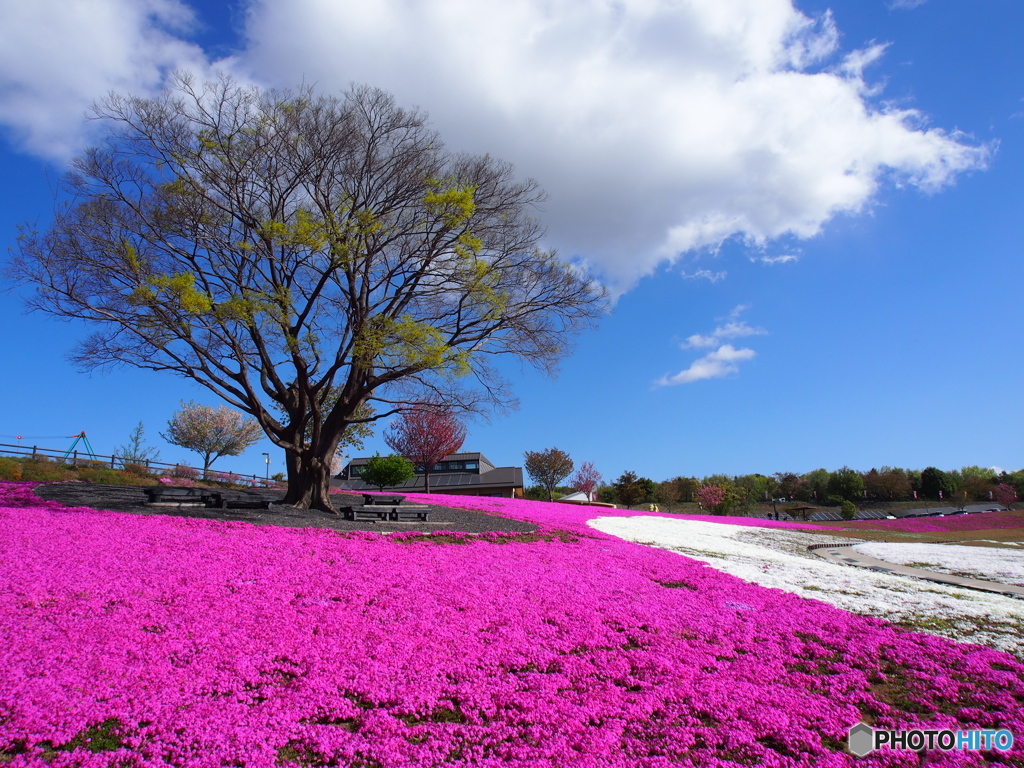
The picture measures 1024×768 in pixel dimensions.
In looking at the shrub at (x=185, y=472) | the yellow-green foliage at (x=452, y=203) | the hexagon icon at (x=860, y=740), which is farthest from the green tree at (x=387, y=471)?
the hexagon icon at (x=860, y=740)

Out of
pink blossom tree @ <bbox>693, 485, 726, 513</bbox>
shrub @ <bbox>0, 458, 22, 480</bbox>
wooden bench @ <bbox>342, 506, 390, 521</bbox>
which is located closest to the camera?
wooden bench @ <bbox>342, 506, 390, 521</bbox>

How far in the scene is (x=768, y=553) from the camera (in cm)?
1634

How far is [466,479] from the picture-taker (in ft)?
171

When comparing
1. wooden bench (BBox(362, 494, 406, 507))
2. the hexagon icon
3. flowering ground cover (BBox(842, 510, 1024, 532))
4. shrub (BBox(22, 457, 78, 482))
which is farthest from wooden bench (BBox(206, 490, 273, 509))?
flowering ground cover (BBox(842, 510, 1024, 532))

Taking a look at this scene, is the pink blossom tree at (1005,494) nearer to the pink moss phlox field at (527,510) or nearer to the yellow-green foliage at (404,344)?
the pink moss phlox field at (527,510)

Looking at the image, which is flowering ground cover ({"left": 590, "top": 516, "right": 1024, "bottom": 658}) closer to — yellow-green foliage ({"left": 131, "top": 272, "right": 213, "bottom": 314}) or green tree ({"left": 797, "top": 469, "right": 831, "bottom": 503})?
yellow-green foliage ({"left": 131, "top": 272, "right": 213, "bottom": 314})

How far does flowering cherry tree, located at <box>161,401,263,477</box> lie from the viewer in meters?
49.3

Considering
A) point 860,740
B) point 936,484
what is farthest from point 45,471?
point 936,484

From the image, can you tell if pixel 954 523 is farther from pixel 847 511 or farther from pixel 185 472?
pixel 185 472

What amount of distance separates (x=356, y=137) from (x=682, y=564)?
1458cm

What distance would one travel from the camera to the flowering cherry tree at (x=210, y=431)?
49.3m

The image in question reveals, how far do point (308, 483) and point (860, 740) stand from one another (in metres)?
14.9

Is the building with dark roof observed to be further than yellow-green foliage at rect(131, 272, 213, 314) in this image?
Yes

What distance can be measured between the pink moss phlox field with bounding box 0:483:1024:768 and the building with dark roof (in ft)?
132
